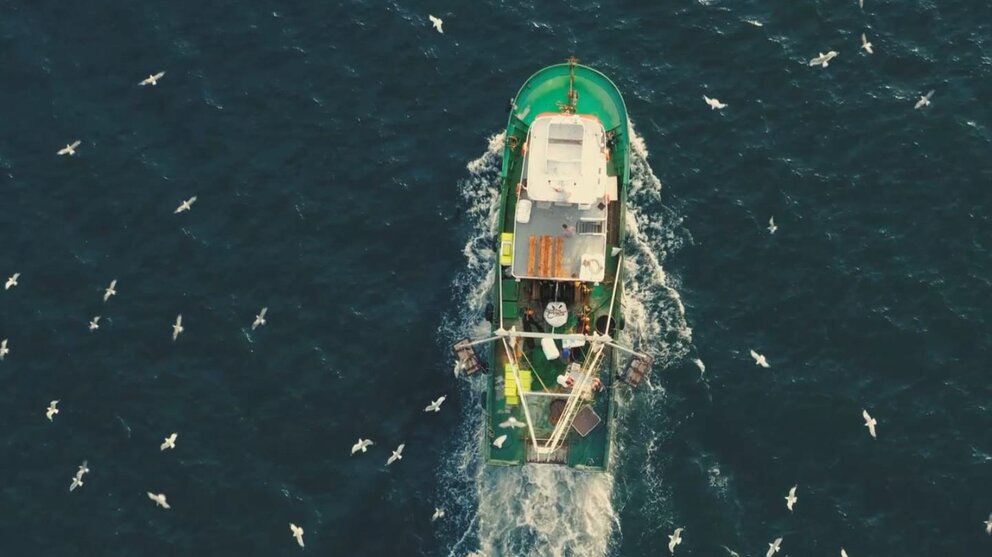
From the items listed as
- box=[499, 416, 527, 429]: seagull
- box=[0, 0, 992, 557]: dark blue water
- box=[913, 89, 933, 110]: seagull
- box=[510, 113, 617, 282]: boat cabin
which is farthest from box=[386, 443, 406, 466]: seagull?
box=[913, 89, 933, 110]: seagull

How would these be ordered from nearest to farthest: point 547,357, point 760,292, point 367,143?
point 547,357
point 760,292
point 367,143

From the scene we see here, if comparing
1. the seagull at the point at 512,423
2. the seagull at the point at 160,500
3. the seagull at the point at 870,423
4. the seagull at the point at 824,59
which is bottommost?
the seagull at the point at 160,500

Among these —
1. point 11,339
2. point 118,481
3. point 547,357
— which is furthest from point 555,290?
A: point 11,339

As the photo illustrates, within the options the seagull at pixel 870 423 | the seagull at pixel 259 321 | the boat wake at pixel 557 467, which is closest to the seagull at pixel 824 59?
the boat wake at pixel 557 467

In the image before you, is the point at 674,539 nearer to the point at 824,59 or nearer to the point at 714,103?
the point at 714,103

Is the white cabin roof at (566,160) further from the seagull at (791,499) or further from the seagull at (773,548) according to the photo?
the seagull at (773,548)

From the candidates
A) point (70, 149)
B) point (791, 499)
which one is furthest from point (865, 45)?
point (70, 149)

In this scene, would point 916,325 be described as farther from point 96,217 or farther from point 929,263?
point 96,217
